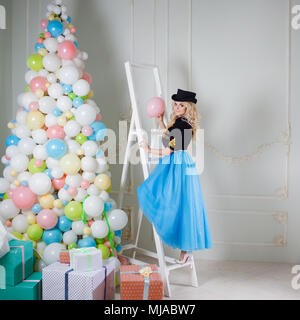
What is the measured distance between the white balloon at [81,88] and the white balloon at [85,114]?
101mm

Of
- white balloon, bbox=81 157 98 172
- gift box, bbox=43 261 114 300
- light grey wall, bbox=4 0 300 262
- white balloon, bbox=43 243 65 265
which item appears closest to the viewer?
gift box, bbox=43 261 114 300

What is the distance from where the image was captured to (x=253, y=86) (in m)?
3.79

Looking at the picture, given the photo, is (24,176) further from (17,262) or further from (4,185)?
(17,262)

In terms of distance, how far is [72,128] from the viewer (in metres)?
2.95

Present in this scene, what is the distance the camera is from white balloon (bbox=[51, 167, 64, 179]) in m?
2.94

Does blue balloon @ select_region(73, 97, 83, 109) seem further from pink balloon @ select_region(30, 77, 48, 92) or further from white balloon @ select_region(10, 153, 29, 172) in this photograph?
white balloon @ select_region(10, 153, 29, 172)

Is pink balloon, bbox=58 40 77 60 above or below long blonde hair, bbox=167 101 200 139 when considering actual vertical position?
above

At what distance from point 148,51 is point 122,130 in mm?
806

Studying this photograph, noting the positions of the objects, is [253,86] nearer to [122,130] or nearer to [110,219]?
[122,130]

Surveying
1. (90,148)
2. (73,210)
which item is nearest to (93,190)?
(73,210)

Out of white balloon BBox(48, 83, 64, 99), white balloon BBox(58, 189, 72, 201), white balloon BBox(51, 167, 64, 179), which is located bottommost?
white balloon BBox(58, 189, 72, 201)

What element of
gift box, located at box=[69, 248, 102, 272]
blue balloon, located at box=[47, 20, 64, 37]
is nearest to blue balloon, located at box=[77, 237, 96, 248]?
gift box, located at box=[69, 248, 102, 272]

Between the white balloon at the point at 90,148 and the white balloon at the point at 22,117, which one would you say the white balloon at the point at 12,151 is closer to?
the white balloon at the point at 22,117

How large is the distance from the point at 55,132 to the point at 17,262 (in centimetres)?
94
